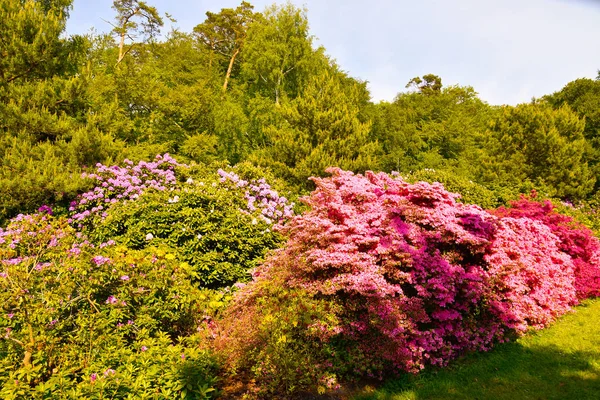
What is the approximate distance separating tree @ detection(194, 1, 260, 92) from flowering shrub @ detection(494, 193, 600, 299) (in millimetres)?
25137

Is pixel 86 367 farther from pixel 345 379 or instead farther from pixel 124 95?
pixel 124 95

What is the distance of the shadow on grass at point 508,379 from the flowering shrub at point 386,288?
0.22 m

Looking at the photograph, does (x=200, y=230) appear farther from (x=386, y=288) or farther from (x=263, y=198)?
(x=386, y=288)

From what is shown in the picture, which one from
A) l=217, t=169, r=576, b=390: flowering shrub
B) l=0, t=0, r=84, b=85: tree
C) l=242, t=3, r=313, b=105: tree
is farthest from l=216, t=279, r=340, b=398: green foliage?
l=242, t=3, r=313, b=105: tree

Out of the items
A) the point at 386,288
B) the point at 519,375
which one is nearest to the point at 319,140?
the point at 386,288

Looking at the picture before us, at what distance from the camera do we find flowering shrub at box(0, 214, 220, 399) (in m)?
3.05

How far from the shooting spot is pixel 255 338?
434cm

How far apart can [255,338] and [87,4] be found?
1251cm

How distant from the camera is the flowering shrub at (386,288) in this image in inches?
179

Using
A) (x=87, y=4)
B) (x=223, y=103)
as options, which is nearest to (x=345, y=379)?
(x=87, y=4)

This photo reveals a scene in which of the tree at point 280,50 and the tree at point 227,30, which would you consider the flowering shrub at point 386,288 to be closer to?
the tree at point 280,50

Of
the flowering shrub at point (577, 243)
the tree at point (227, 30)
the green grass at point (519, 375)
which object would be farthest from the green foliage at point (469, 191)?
the tree at point (227, 30)

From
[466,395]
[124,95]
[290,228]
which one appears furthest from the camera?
[124,95]

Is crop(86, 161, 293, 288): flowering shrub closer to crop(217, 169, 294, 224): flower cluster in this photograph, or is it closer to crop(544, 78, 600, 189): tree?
crop(217, 169, 294, 224): flower cluster
